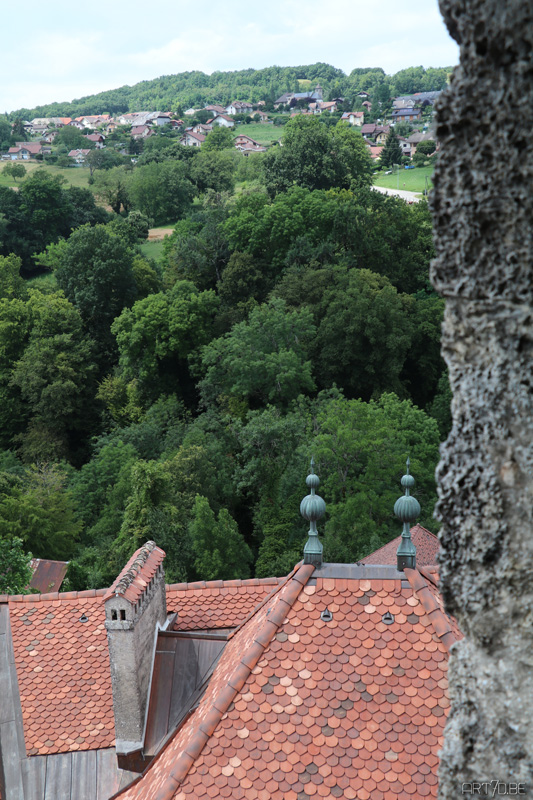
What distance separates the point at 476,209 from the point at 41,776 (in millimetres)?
9690

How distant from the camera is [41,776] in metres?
10.0

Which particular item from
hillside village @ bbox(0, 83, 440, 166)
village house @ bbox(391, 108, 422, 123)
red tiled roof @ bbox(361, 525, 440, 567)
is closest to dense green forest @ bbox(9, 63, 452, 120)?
hillside village @ bbox(0, 83, 440, 166)

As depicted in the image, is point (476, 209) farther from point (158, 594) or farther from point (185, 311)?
point (185, 311)

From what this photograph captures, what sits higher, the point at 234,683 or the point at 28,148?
the point at 28,148

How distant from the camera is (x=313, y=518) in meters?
9.16

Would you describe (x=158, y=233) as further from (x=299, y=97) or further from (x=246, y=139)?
(x=299, y=97)

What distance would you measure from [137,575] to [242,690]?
2.94 metres

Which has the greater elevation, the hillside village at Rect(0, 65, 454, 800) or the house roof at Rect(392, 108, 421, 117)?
the house roof at Rect(392, 108, 421, 117)

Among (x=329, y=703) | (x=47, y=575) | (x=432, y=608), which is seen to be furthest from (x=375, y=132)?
(x=329, y=703)

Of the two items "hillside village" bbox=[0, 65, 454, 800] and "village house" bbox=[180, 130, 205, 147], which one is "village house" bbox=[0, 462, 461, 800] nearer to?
"hillside village" bbox=[0, 65, 454, 800]

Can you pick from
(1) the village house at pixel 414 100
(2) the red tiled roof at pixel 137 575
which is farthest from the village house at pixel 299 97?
(2) the red tiled roof at pixel 137 575

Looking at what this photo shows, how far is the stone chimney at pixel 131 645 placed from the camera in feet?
31.9

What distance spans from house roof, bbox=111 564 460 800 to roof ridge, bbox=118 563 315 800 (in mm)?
12

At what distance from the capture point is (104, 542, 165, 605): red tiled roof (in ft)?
32.0
